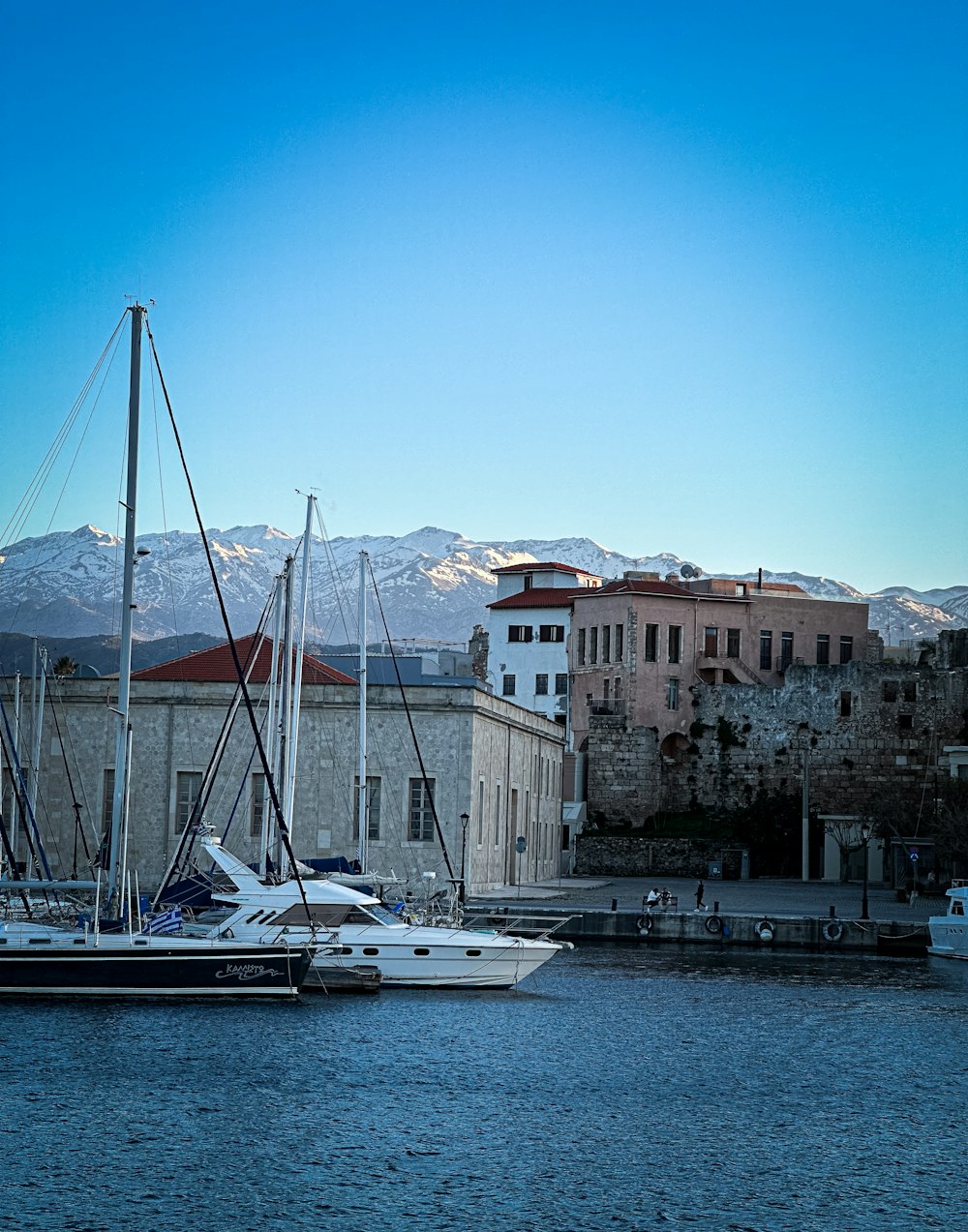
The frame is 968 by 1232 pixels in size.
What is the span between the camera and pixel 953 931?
43438mm

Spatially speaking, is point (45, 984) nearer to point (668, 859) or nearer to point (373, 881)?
point (373, 881)

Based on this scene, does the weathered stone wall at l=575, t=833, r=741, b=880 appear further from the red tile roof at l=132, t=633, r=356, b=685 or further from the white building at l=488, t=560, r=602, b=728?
the red tile roof at l=132, t=633, r=356, b=685

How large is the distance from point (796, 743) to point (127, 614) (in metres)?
53.3

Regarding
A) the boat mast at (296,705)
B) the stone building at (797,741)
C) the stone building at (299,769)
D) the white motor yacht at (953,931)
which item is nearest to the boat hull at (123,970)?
the boat mast at (296,705)

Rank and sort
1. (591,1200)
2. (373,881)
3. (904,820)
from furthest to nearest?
(904,820) → (373,881) → (591,1200)

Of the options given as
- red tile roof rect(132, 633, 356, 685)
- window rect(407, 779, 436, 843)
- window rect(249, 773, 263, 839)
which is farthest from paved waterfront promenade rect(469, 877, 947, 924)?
red tile roof rect(132, 633, 356, 685)

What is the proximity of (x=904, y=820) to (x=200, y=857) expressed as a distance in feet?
101

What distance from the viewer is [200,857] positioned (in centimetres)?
4638

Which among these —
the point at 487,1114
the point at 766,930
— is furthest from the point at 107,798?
the point at 487,1114

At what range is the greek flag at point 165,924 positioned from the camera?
97.0 ft

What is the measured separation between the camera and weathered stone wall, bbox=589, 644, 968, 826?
248 ft

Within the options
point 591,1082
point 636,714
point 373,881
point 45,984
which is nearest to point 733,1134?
point 591,1082

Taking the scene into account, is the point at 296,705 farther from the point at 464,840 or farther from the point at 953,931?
the point at 953,931

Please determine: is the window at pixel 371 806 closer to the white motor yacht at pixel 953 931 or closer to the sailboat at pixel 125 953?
the white motor yacht at pixel 953 931
